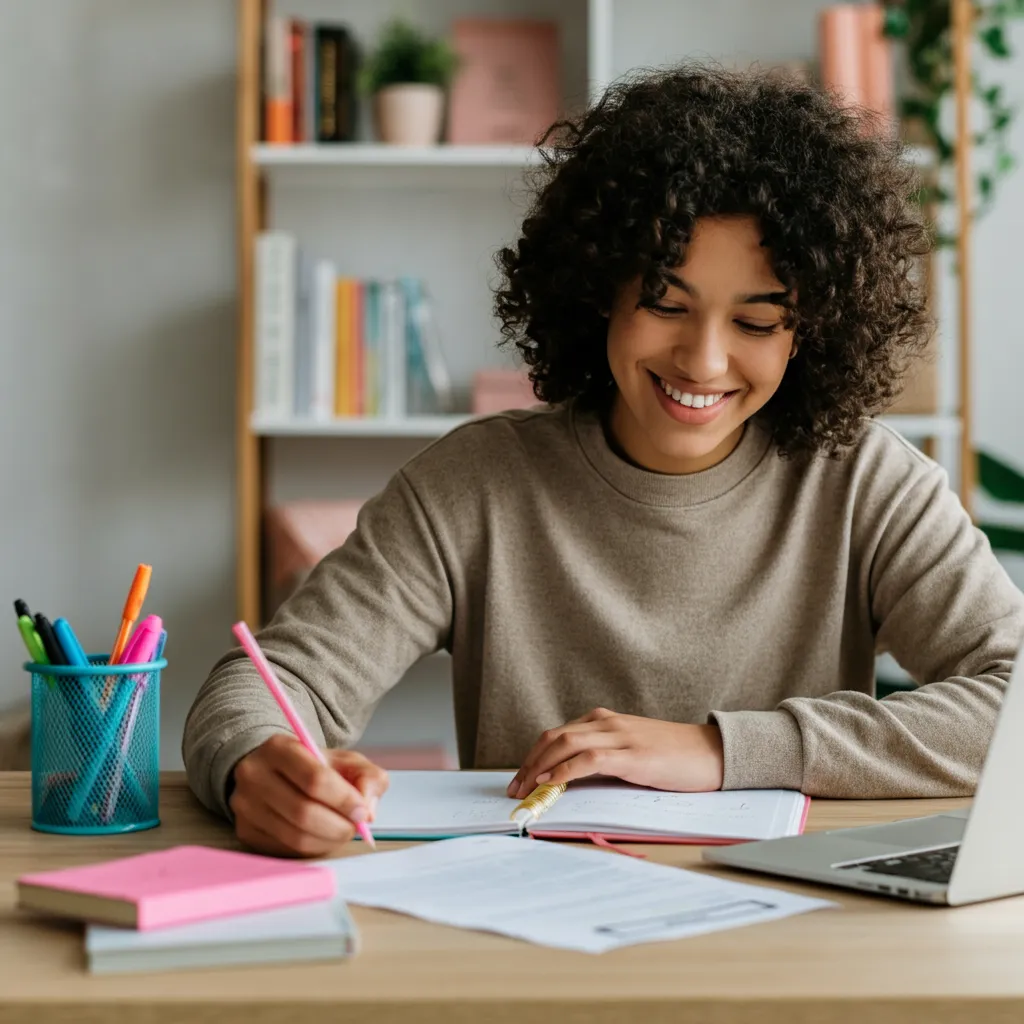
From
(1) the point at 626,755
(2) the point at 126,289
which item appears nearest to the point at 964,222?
(2) the point at 126,289

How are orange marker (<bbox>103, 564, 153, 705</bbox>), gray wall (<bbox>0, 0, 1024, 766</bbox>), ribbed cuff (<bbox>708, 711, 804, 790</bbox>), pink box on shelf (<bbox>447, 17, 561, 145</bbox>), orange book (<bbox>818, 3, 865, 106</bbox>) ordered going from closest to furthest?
orange marker (<bbox>103, 564, 153, 705</bbox>) → ribbed cuff (<bbox>708, 711, 804, 790</bbox>) → orange book (<bbox>818, 3, 865, 106</bbox>) → pink box on shelf (<bbox>447, 17, 561, 145</bbox>) → gray wall (<bbox>0, 0, 1024, 766</bbox>)

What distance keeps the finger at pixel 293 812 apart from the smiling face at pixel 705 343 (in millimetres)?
582

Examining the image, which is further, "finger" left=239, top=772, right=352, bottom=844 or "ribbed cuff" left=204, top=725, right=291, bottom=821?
"ribbed cuff" left=204, top=725, right=291, bottom=821

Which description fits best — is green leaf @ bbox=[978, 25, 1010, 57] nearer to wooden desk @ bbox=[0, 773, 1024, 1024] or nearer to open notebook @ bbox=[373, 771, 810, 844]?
open notebook @ bbox=[373, 771, 810, 844]

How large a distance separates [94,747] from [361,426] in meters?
1.73

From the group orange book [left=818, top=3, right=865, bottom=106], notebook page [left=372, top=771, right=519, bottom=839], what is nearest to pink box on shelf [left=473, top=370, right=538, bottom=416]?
orange book [left=818, top=3, right=865, bottom=106]

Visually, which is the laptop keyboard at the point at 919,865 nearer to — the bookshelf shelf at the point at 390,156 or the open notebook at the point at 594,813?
the open notebook at the point at 594,813

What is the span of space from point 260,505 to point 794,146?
5.72 feet

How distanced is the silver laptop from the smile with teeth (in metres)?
0.52

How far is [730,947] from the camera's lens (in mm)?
726

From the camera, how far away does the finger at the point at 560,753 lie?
3.60ft

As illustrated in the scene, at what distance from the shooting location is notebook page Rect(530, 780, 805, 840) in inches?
38.6

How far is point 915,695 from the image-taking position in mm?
1228

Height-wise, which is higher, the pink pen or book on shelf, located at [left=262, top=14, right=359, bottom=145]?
book on shelf, located at [left=262, top=14, right=359, bottom=145]
